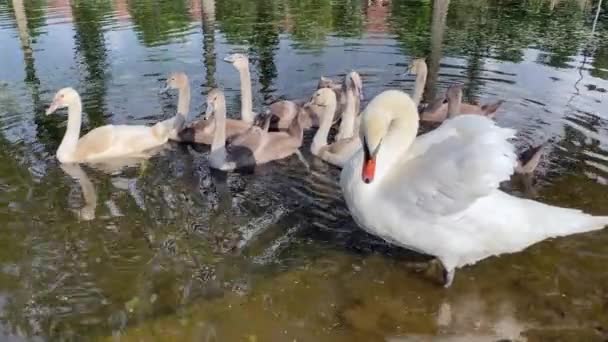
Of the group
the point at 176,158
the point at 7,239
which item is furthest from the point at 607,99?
the point at 7,239

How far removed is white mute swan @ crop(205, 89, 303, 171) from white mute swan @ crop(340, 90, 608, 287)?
112 inches

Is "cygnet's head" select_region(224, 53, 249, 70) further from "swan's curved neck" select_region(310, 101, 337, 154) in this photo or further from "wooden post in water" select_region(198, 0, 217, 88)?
"wooden post in water" select_region(198, 0, 217, 88)

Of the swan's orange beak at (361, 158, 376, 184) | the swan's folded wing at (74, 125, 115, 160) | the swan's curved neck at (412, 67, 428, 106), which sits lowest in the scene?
the swan's folded wing at (74, 125, 115, 160)

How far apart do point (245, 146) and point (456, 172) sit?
3.78 meters

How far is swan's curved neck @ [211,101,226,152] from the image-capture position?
804 cm

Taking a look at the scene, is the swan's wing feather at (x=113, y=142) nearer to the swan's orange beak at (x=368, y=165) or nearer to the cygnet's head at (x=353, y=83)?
the cygnet's head at (x=353, y=83)

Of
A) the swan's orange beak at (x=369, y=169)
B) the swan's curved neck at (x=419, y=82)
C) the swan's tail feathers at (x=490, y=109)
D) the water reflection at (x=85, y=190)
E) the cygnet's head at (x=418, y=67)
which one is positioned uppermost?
the swan's orange beak at (x=369, y=169)

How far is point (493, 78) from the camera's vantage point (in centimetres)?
1175

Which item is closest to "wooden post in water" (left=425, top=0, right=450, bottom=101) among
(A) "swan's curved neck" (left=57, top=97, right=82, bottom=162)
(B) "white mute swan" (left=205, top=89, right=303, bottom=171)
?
(B) "white mute swan" (left=205, top=89, right=303, bottom=171)

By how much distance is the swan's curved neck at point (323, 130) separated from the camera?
27.8ft

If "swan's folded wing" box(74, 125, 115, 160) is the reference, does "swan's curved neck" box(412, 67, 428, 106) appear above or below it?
above

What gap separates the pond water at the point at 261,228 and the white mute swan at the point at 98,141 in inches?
9.0

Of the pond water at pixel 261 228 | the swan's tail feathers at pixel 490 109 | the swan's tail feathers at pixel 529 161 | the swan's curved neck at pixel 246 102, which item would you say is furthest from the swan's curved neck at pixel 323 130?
the swan's tail feathers at pixel 529 161

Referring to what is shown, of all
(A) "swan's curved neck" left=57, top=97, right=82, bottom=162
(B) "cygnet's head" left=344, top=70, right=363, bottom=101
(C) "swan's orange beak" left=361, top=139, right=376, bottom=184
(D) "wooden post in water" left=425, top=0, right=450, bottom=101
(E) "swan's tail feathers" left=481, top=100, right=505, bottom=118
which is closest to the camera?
(C) "swan's orange beak" left=361, top=139, right=376, bottom=184
